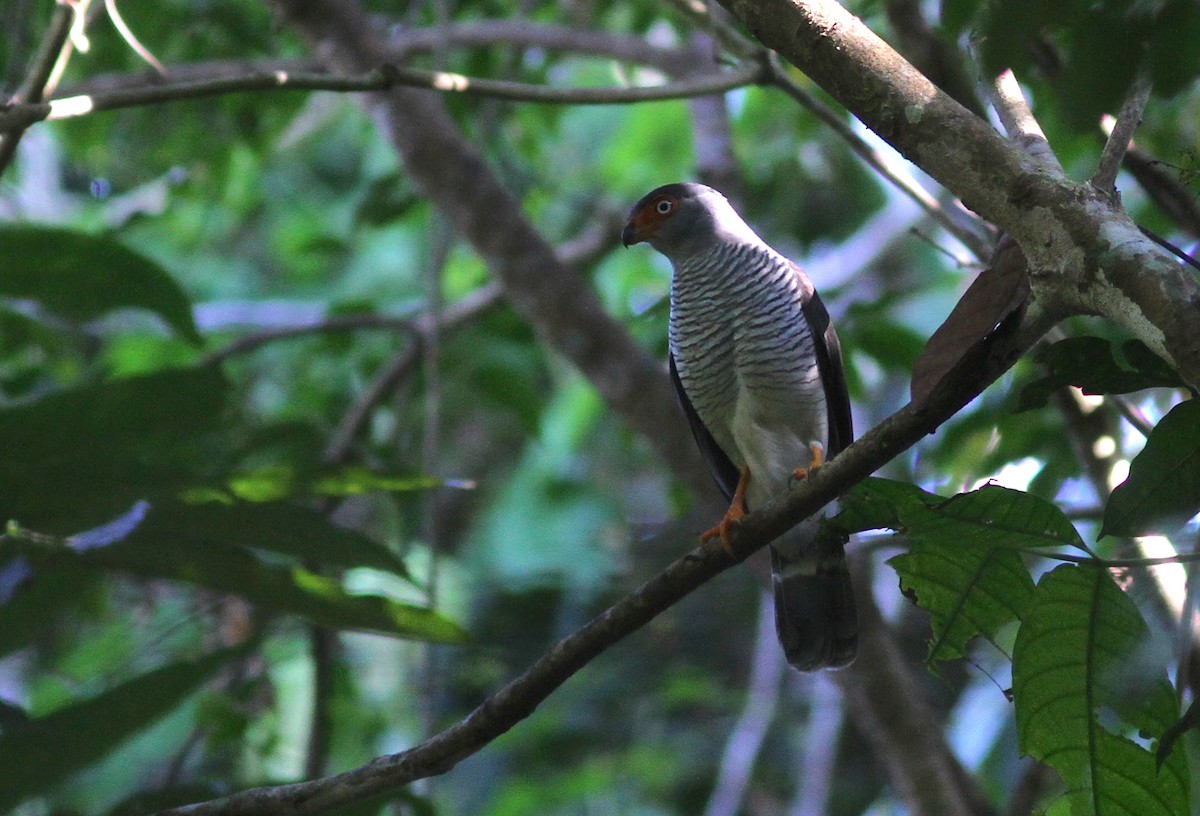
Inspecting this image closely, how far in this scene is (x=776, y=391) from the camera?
3.44 m

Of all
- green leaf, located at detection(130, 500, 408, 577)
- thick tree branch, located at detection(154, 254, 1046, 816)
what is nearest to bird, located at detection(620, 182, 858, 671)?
green leaf, located at detection(130, 500, 408, 577)

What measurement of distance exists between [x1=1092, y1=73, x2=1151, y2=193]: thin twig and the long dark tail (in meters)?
1.60

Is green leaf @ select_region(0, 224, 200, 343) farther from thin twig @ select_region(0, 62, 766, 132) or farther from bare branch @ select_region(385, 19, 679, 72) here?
bare branch @ select_region(385, 19, 679, 72)

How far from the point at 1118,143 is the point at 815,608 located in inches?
71.9

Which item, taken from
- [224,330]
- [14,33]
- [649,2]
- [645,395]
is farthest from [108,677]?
[649,2]

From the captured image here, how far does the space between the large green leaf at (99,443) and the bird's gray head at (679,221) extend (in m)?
1.39

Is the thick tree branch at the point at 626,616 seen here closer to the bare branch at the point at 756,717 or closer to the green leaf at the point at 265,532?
the green leaf at the point at 265,532

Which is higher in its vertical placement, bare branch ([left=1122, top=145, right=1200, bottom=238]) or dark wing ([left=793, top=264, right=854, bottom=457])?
bare branch ([left=1122, top=145, right=1200, bottom=238])

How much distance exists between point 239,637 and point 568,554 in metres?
2.21

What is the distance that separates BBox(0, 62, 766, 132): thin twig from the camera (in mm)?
2484

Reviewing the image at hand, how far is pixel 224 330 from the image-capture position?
21.2ft

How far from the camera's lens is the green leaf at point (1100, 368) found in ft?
6.17

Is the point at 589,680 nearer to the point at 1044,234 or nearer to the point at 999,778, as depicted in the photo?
the point at 999,778

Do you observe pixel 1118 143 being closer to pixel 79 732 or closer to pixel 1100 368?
pixel 1100 368
